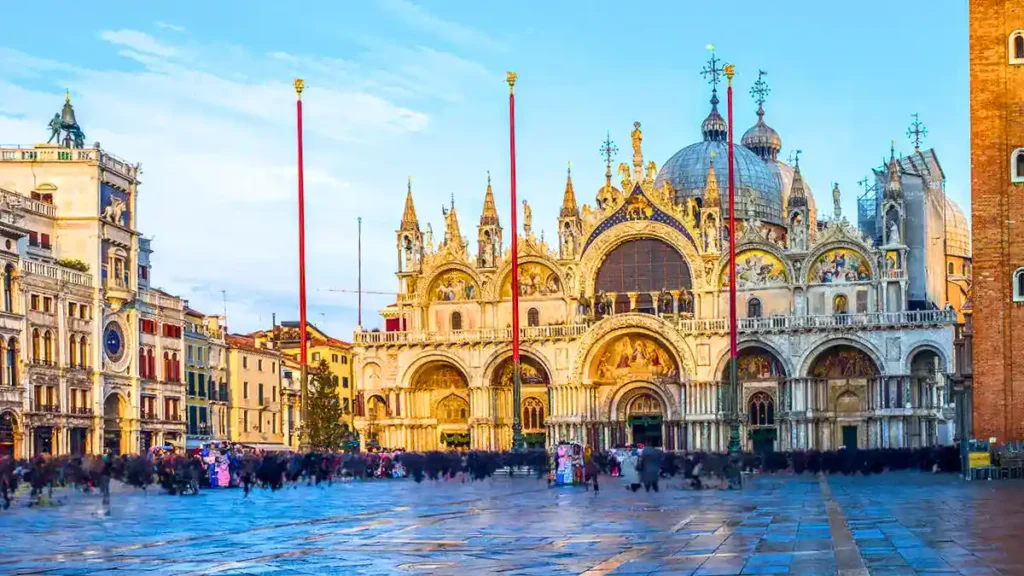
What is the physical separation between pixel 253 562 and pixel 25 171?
57856 mm

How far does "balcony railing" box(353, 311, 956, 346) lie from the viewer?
77812 mm

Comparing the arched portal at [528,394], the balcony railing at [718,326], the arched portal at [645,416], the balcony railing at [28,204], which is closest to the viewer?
the balcony railing at [28,204]

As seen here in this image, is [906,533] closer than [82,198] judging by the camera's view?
Yes

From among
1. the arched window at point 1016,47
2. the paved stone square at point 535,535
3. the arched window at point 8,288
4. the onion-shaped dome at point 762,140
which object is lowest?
the paved stone square at point 535,535

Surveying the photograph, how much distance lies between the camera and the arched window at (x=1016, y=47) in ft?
181

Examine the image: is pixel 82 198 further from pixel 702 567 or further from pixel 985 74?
pixel 702 567

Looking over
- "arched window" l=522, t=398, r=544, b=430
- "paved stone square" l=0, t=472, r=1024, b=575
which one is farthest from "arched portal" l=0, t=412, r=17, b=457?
"arched window" l=522, t=398, r=544, b=430

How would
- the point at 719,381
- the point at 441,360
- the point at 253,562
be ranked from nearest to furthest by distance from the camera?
the point at 253,562
the point at 719,381
the point at 441,360

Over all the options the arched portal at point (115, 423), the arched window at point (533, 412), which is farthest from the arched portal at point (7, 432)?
the arched window at point (533, 412)

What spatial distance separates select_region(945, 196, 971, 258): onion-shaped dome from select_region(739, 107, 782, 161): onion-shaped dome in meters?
12.6

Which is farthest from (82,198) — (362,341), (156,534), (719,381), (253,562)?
(253,562)

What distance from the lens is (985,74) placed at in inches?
2188

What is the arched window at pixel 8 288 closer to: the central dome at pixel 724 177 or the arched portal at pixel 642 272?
the arched portal at pixel 642 272

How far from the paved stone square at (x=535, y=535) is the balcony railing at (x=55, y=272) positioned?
2898 centimetres
